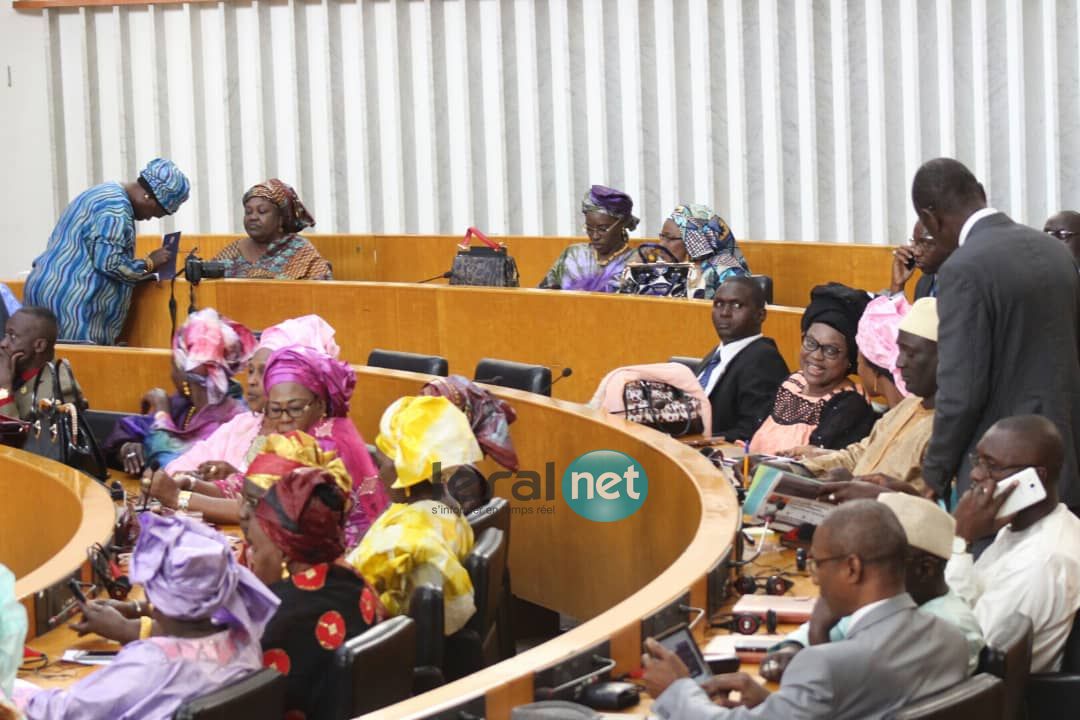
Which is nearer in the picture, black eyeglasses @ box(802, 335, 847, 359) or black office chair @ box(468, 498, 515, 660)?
black office chair @ box(468, 498, 515, 660)

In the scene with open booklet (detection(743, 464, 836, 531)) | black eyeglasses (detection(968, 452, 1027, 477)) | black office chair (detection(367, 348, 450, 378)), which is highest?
black office chair (detection(367, 348, 450, 378))

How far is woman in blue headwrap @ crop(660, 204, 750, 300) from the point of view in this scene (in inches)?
301

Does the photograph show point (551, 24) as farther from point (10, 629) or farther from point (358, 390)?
point (10, 629)

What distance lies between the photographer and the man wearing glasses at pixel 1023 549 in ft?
10.0

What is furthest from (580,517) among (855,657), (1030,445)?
(855,657)

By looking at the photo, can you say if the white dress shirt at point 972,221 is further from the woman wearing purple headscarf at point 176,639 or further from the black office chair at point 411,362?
the black office chair at point 411,362

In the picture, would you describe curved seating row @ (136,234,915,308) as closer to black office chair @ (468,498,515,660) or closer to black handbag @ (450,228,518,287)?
black handbag @ (450,228,518,287)

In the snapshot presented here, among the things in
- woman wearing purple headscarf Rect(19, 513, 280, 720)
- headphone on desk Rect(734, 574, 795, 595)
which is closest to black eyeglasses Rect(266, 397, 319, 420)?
headphone on desk Rect(734, 574, 795, 595)

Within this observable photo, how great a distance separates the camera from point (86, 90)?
11.3 m

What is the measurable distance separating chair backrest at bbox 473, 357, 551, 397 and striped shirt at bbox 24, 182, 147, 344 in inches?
88.7

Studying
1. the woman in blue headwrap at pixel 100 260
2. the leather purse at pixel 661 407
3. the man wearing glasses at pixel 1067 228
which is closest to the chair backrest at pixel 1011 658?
the leather purse at pixel 661 407

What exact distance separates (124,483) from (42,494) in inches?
26.1

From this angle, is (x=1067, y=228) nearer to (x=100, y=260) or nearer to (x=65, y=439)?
(x=65, y=439)

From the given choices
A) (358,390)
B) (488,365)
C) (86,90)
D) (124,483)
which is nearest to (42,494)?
(124,483)
